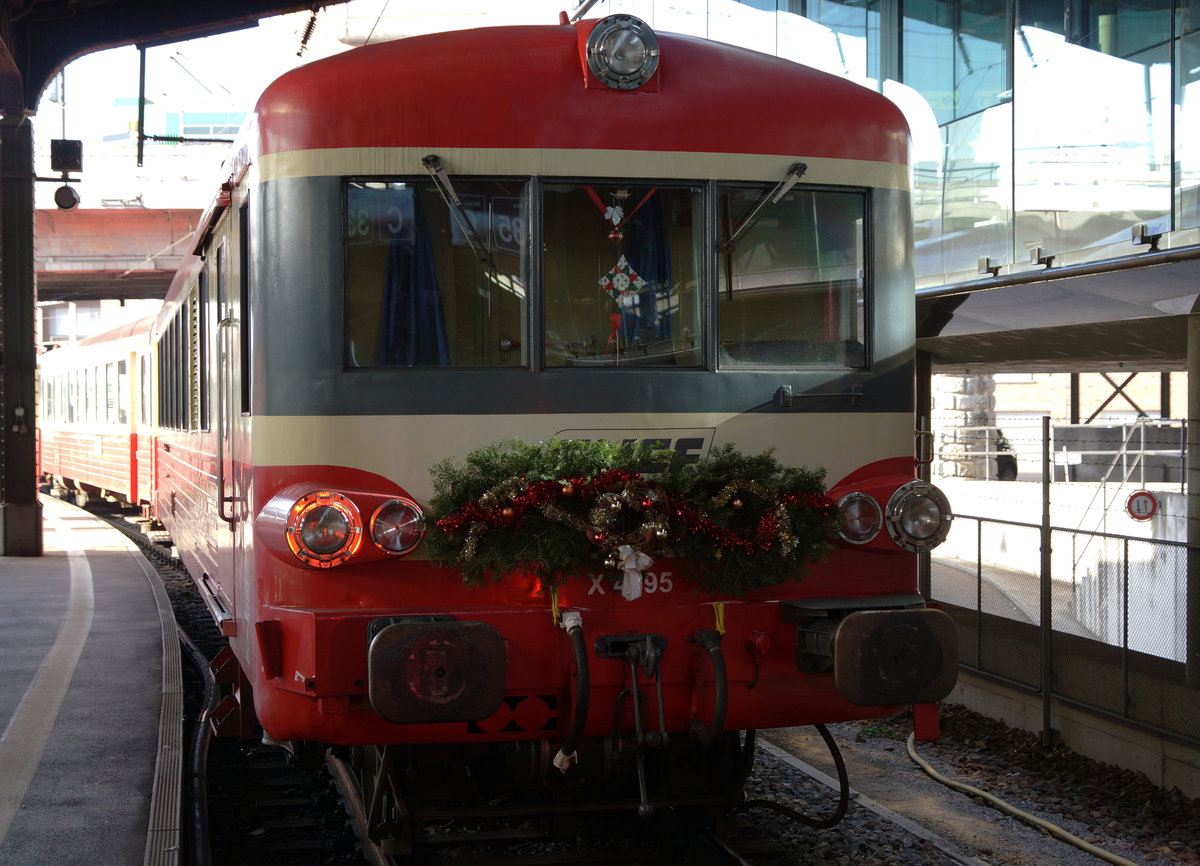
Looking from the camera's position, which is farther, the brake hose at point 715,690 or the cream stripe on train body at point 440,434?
the cream stripe on train body at point 440,434

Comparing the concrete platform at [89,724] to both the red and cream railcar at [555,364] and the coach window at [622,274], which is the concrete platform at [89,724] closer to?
the red and cream railcar at [555,364]

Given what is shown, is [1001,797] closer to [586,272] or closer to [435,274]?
[586,272]

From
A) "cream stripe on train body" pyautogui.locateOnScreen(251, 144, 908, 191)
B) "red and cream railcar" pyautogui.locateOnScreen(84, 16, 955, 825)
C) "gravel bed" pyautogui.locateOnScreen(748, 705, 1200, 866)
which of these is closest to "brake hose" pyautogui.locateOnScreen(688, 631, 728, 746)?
"red and cream railcar" pyautogui.locateOnScreen(84, 16, 955, 825)

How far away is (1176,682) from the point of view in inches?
282

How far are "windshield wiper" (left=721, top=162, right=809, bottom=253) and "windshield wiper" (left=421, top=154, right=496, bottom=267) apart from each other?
2.93 feet

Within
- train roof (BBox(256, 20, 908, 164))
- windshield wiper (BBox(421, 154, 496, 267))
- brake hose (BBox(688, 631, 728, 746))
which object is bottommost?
brake hose (BBox(688, 631, 728, 746))

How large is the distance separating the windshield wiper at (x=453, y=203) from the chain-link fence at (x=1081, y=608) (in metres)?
4.50

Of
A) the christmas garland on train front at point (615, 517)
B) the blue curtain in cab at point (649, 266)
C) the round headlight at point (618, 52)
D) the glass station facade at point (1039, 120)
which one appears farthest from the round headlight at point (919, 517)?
the glass station facade at point (1039, 120)

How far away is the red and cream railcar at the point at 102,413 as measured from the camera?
1444cm

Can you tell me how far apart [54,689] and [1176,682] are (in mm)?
6606

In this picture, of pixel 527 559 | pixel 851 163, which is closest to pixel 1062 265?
pixel 851 163

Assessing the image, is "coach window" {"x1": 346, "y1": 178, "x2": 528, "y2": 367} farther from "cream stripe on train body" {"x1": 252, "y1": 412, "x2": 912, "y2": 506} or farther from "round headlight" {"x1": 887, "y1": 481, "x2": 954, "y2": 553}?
"round headlight" {"x1": 887, "y1": 481, "x2": 954, "y2": 553}

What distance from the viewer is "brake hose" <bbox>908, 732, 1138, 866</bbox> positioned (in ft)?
19.1

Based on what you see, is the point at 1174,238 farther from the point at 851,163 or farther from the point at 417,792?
the point at 417,792
